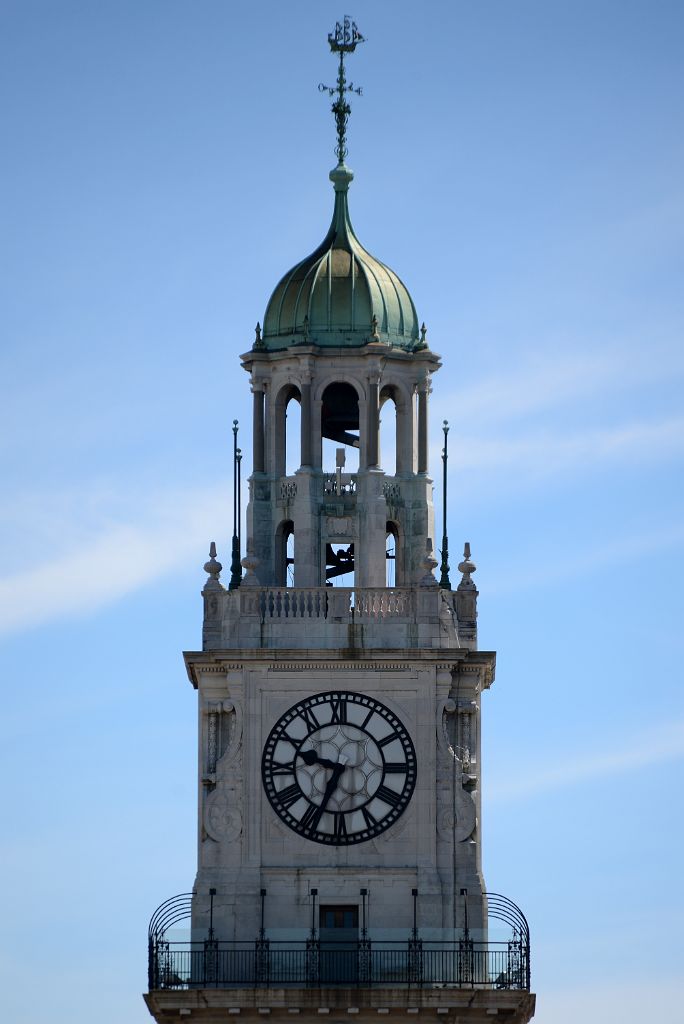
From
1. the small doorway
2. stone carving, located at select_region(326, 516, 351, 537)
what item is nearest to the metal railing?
the small doorway

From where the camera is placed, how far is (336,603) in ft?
248

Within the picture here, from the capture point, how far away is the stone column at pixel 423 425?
254 feet

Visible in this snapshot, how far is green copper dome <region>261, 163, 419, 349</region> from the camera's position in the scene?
7756 cm

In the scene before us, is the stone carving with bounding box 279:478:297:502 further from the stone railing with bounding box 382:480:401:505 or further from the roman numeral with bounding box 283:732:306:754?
the roman numeral with bounding box 283:732:306:754

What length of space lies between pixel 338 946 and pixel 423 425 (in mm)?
10420

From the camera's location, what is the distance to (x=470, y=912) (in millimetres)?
74250

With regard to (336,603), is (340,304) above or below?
above

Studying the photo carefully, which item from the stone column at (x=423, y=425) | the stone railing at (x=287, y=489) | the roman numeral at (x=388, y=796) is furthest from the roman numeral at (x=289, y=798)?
the stone column at (x=423, y=425)

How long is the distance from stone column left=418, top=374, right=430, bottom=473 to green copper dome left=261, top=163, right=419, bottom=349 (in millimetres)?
850

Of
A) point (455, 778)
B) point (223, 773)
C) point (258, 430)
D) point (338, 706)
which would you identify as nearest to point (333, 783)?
point (338, 706)

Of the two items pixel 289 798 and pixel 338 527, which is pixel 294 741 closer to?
pixel 289 798

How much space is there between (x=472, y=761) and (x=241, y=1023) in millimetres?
6718

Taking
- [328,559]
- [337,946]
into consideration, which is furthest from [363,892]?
[328,559]

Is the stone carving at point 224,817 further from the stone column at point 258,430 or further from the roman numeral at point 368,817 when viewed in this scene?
the stone column at point 258,430
